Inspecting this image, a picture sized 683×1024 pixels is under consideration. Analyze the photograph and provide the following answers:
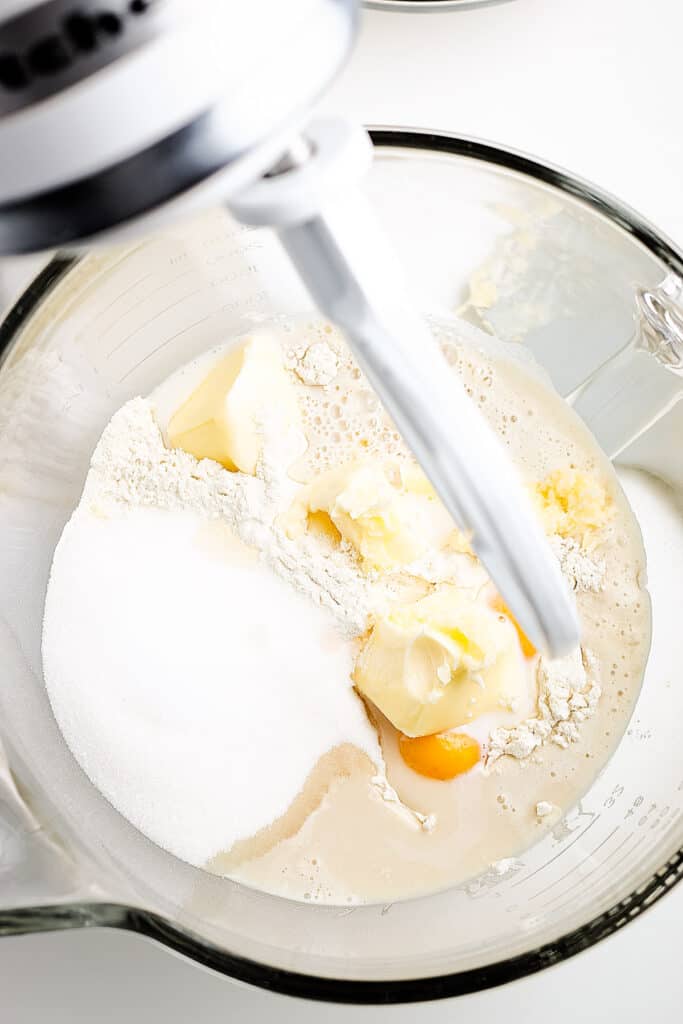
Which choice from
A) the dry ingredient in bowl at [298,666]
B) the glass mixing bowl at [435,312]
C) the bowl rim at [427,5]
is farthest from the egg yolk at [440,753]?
the bowl rim at [427,5]

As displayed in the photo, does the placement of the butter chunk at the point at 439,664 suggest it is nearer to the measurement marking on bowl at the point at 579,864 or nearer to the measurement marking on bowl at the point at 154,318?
the measurement marking on bowl at the point at 579,864

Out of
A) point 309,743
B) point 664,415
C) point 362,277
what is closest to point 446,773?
point 309,743

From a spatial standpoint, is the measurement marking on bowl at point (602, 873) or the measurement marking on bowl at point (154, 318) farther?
the measurement marking on bowl at point (154, 318)

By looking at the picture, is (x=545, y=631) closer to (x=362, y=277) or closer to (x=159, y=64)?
(x=362, y=277)

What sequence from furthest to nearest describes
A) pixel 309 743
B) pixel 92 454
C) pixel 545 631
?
pixel 92 454, pixel 309 743, pixel 545 631

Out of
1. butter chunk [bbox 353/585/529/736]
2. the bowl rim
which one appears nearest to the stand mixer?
butter chunk [bbox 353/585/529/736]

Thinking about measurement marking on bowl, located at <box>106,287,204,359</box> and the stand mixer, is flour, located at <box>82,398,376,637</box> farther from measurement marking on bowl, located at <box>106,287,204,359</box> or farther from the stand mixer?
the stand mixer
